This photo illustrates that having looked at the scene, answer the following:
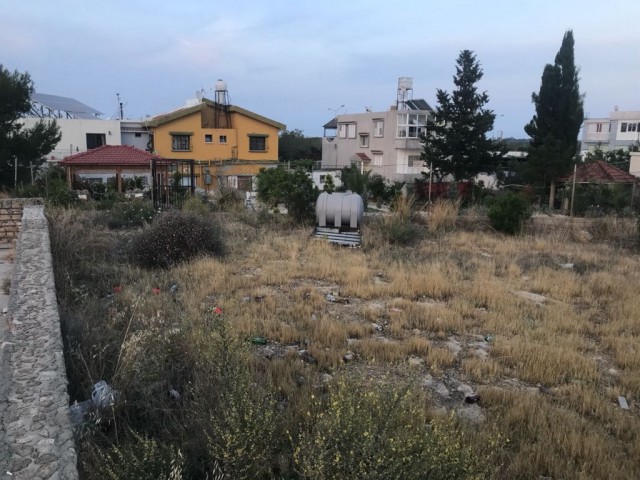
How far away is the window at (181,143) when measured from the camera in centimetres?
3756

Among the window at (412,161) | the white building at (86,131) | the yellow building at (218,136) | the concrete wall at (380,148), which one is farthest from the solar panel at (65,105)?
the window at (412,161)

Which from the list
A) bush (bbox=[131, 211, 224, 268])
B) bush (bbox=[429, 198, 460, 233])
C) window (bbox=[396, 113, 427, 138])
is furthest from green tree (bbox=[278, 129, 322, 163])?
bush (bbox=[131, 211, 224, 268])

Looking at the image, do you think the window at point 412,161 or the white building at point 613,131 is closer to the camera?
the window at point 412,161

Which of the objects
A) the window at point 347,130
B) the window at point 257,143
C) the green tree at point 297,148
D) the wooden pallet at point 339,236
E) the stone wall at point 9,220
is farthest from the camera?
the green tree at point 297,148

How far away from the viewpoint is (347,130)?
47.4m

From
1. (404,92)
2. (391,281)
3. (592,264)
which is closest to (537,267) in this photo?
(592,264)

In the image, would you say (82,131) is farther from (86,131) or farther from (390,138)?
(390,138)

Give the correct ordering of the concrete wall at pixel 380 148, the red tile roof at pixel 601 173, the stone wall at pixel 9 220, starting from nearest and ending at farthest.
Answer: the stone wall at pixel 9 220 < the red tile roof at pixel 601 173 < the concrete wall at pixel 380 148

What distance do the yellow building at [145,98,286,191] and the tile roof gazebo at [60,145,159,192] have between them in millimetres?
8360

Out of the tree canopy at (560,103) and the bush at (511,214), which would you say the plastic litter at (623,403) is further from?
the tree canopy at (560,103)

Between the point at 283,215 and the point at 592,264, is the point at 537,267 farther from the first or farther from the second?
the point at 283,215

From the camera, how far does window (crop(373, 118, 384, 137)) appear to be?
141ft

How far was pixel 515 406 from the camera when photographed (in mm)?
3891

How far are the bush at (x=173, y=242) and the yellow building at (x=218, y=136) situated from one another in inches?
1009
